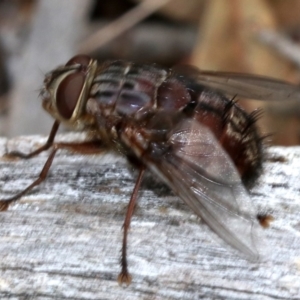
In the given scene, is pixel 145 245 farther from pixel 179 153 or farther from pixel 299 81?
pixel 299 81

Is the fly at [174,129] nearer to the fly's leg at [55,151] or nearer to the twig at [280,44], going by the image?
the fly's leg at [55,151]

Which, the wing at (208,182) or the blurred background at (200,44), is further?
the blurred background at (200,44)

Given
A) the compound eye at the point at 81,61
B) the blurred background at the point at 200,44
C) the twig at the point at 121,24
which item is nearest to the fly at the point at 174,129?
the compound eye at the point at 81,61

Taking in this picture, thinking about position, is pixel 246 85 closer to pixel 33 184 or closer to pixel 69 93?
pixel 69 93

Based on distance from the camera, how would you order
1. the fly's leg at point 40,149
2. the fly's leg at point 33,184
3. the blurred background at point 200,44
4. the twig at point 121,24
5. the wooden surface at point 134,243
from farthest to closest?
the twig at point 121,24
the blurred background at point 200,44
the fly's leg at point 40,149
the fly's leg at point 33,184
the wooden surface at point 134,243

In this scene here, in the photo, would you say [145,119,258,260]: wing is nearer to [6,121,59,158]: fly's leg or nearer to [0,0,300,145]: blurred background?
[6,121,59,158]: fly's leg

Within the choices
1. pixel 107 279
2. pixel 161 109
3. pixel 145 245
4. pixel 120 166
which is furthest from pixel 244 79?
pixel 107 279

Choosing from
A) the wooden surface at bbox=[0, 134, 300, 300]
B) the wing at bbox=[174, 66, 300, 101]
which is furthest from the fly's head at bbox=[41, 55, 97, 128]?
the wing at bbox=[174, 66, 300, 101]

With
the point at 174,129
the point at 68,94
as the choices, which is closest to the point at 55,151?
the point at 68,94
